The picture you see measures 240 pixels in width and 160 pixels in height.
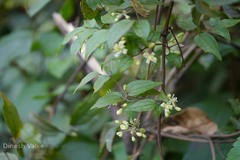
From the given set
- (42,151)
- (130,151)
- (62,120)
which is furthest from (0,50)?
(130,151)

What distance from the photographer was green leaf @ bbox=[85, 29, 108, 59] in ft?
2.41

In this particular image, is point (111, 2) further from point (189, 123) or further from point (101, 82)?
point (189, 123)

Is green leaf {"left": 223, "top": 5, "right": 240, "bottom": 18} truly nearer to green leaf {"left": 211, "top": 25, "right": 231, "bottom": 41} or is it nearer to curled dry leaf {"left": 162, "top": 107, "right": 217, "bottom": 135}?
green leaf {"left": 211, "top": 25, "right": 231, "bottom": 41}

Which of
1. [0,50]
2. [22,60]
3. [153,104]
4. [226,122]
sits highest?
[153,104]

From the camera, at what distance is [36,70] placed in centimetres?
186

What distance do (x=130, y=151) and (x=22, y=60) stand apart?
2.89 feet

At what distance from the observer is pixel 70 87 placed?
1.48 metres

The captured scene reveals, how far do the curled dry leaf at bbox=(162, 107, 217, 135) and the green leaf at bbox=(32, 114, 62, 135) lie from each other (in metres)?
0.32

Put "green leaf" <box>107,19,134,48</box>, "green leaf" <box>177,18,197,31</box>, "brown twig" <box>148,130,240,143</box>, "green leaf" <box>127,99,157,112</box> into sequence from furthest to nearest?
"brown twig" <box>148,130,240,143</box> < "green leaf" <box>177,18,197,31</box> < "green leaf" <box>127,99,157,112</box> < "green leaf" <box>107,19,134,48</box>

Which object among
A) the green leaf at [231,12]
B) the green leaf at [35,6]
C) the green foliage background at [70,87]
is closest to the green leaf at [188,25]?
the green foliage background at [70,87]

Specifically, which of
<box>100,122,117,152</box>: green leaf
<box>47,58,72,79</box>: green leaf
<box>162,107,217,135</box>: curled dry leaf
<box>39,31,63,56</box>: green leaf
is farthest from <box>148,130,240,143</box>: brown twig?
<box>39,31,63,56</box>: green leaf

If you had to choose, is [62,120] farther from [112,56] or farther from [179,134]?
[112,56]

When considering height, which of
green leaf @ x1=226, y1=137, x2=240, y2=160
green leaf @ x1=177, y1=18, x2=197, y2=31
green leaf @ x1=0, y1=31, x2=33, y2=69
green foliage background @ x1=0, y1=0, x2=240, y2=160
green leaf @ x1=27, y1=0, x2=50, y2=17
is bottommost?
green foliage background @ x1=0, y1=0, x2=240, y2=160

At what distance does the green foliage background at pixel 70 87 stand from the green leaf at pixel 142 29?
0.12m
